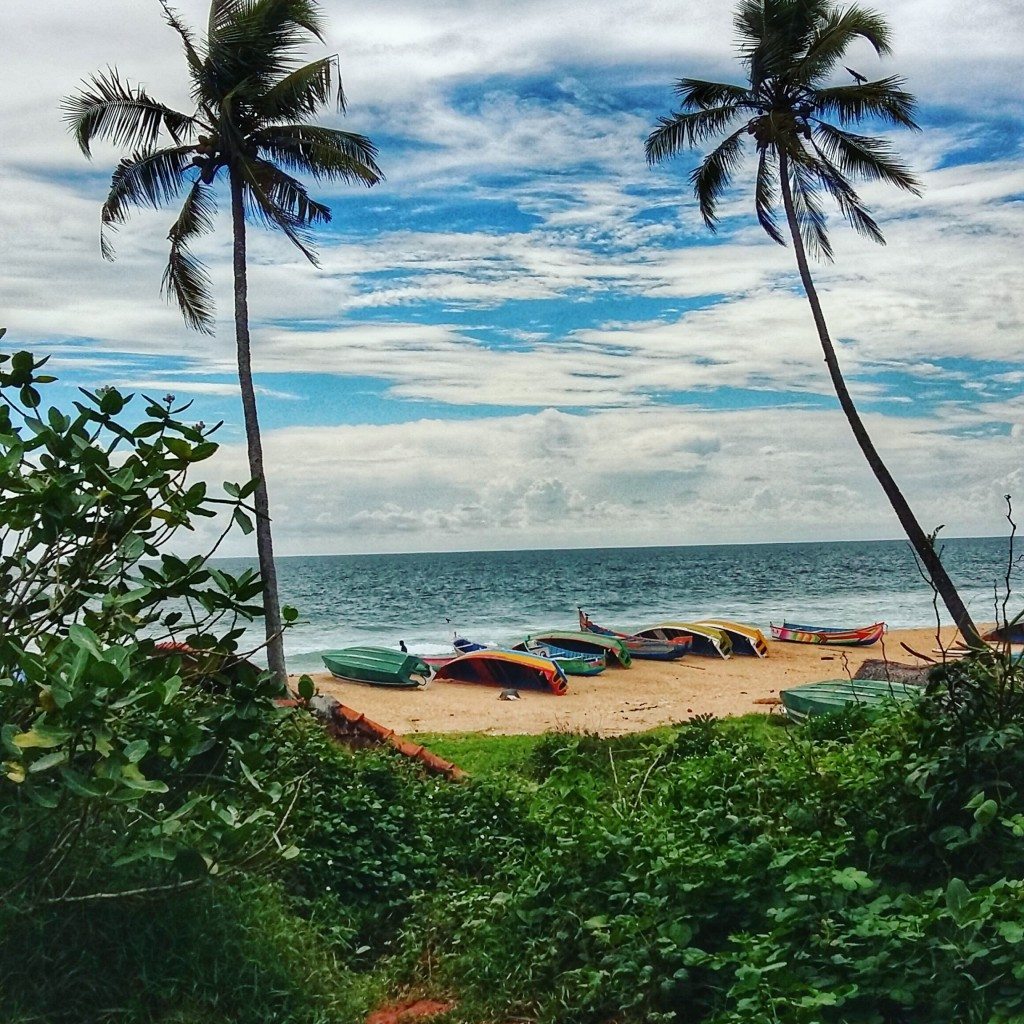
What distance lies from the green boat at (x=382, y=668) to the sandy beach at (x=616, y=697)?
1.00 ft

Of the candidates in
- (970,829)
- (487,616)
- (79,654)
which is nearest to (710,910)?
(970,829)

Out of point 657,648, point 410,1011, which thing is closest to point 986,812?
point 410,1011

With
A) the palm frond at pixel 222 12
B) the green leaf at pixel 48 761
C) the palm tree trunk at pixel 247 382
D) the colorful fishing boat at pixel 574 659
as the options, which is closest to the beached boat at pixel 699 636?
the colorful fishing boat at pixel 574 659

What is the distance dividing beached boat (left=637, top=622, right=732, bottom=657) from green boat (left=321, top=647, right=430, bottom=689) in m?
8.30

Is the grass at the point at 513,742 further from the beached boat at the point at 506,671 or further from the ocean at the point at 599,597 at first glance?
the ocean at the point at 599,597

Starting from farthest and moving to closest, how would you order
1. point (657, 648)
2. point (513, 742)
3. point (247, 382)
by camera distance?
1. point (657, 648)
2. point (247, 382)
3. point (513, 742)

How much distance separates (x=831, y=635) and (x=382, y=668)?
599 inches

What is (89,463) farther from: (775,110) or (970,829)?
(775,110)

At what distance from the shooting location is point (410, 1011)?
481 centimetres

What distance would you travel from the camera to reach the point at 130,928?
167 inches

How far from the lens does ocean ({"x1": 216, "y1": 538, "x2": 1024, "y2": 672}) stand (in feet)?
142

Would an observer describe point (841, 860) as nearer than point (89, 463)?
No

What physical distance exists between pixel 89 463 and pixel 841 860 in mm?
3846

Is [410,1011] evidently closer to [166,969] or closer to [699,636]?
[166,969]
